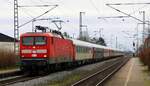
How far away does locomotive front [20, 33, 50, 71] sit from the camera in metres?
31.8

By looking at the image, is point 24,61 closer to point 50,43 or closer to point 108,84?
point 50,43

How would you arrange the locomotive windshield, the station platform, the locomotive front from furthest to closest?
the locomotive windshield
the locomotive front
the station platform

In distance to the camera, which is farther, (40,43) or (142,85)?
(40,43)

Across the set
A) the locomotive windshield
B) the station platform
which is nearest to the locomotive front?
the locomotive windshield

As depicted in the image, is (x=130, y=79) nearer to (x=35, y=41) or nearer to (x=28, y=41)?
(x=35, y=41)

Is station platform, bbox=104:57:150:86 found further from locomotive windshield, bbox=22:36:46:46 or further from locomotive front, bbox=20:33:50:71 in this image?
locomotive windshield, bbox=22:36:46:46

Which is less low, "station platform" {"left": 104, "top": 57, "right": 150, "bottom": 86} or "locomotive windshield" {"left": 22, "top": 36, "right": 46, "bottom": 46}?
"locomotive windshield" {"left": 22, "top": 36, "right": 46, "bottom": 46}

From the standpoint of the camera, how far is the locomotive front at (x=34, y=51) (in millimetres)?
31797

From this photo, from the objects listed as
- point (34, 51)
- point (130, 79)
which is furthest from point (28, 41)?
point (130, 79)

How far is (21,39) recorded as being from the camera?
32844 millimetres

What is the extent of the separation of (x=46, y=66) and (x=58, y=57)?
332 cm

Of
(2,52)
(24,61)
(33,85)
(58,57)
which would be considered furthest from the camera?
(2,52)

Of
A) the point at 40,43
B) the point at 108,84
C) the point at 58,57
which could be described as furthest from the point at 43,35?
the point at 108,84

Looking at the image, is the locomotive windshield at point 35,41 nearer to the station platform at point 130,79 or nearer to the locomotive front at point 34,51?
the locomotive front at point 34,51
